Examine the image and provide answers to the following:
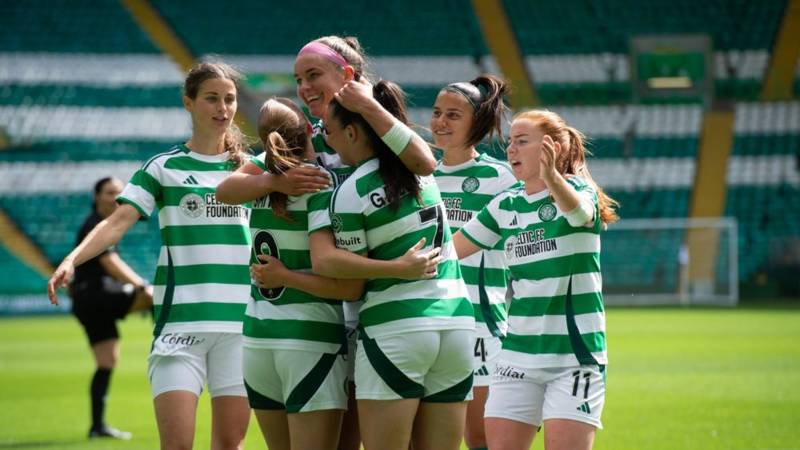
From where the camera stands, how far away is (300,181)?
13.1ft

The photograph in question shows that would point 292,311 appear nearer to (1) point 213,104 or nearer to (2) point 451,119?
(1) point 213,104

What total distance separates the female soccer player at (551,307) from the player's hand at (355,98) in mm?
998

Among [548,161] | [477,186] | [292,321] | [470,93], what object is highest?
[470,93]

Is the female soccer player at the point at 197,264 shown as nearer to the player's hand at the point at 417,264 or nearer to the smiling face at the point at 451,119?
the smiling face at the point at 451,119

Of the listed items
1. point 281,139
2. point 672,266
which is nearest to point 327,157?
point 281,139

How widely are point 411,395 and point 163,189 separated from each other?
6.31ft

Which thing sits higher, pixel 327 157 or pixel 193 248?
pixel 327 157

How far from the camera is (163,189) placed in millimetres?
5168

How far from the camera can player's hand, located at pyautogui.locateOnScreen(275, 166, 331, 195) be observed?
13.1ft

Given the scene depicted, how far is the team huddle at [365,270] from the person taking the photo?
12.7ft

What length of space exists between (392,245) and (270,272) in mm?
479

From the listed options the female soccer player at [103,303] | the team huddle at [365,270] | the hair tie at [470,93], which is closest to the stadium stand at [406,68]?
the female soccer player at [103,303]

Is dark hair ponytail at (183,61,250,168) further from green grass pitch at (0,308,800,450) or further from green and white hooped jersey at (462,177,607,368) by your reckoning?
green grass pitch at (0,308,800,450)

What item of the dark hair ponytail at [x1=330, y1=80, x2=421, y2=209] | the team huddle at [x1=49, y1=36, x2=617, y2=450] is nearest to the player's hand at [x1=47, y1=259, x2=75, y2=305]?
the team huddle at [x1=49, y1=36, x2=617, y2=450]
